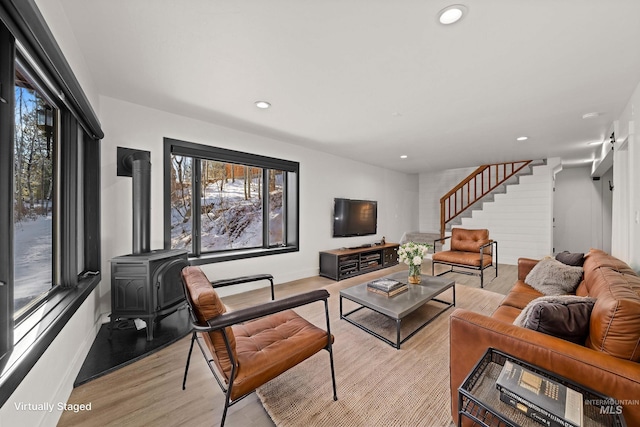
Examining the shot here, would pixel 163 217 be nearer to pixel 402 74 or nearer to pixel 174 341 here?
pixel 174 341

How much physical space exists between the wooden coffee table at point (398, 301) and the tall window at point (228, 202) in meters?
1.83

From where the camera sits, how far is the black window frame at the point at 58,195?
1030 millimetres

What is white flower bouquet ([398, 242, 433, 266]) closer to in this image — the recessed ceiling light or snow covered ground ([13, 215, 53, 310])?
the recessed ceiling light

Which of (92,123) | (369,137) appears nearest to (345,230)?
(369,137)

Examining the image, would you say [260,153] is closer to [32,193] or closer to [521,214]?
[32,193]

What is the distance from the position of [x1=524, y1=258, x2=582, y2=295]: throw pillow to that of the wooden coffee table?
0.79 m

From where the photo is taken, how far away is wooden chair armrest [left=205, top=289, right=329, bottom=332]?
1243 mm

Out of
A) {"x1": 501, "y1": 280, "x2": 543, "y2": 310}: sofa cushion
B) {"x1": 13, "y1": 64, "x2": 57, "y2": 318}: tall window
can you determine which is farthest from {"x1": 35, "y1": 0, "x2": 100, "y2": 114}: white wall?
{"x1": 501, "y1": 280, "x2": 543, "y2": 310}: sofa cushion

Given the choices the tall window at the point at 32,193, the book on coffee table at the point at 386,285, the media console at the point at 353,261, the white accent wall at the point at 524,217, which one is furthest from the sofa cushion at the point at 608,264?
the white accent wall at the point at 524,217

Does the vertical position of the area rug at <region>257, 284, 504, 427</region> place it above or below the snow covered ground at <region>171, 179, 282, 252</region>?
below

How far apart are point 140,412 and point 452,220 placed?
702 centimetres

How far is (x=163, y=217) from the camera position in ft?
9.77

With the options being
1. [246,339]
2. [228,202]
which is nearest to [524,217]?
[228,202]

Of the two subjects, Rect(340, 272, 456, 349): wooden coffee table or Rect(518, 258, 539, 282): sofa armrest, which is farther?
Rect(518, 258, 539, 282): sofa armrest
